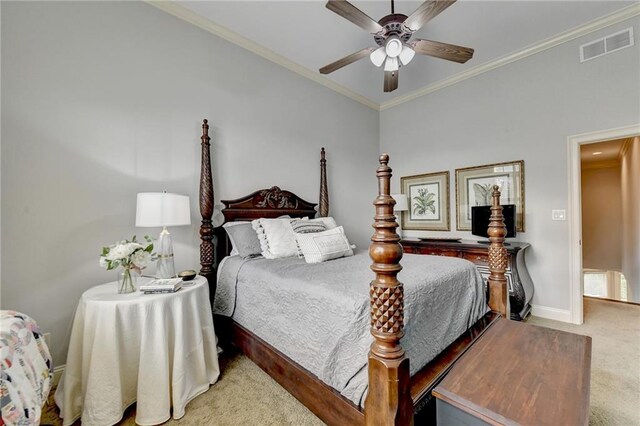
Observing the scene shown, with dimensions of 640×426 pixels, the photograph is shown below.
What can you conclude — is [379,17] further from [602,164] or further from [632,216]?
[602,164]

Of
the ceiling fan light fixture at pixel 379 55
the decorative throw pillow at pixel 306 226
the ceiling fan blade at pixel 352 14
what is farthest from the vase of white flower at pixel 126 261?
the ceiling fan light fixture at pixel 379 55

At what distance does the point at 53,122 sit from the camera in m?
→ 1.87

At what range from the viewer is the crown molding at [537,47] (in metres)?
2.64

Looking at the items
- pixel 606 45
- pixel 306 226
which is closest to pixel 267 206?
pixel 306 226

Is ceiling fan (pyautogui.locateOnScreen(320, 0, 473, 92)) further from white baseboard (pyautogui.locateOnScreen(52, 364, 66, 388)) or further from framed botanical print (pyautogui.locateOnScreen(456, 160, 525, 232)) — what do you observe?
white baseboard (pyautogui.locateOnScreen(52, 364, 66, 388))

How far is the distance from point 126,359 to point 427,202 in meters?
4.00

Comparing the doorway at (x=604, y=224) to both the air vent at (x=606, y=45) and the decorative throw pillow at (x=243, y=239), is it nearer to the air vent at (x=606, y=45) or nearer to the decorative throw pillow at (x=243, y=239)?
the air vent at (x=606, y=45)

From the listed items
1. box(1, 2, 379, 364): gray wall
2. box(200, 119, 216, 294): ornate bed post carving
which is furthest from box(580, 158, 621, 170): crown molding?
box(200, 119, 216, 294): ornate bed post carving

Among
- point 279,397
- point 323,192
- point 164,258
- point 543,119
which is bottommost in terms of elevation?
point 279,397

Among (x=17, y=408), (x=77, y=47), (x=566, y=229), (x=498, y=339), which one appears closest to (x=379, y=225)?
(x=498, y=339)

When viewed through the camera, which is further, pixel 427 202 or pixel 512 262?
pixel 427 202

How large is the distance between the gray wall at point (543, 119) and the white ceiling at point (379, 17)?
1.13ft

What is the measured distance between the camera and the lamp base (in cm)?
193

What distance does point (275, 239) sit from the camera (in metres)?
2.44
